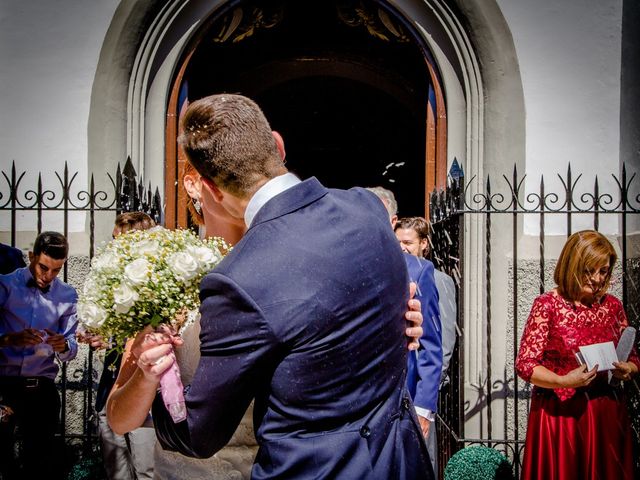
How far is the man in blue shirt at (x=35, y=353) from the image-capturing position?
4.90m

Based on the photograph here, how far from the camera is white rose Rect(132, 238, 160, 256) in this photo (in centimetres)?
190

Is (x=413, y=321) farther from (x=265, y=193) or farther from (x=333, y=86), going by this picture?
(x=333, y=86)

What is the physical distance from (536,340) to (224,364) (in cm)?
297

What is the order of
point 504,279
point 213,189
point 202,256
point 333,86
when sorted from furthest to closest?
point 333,86
point 504,279
point 202,256
point 213,189

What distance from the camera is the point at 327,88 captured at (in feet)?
37.9

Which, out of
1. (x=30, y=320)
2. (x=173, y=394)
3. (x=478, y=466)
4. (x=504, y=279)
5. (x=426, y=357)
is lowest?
(x=478, y=466)

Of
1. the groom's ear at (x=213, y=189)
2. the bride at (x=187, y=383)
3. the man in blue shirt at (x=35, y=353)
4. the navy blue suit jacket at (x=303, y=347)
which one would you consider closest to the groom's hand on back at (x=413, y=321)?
the bride at (x=187, y=383)

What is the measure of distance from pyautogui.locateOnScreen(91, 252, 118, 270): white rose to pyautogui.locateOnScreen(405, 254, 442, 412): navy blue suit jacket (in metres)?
2.20

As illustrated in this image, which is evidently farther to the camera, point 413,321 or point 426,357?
point 426,357

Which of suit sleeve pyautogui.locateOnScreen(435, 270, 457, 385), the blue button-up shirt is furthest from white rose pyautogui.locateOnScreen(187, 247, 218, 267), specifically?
the blue button-up shirt

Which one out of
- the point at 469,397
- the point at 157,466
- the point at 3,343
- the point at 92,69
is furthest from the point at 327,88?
the point at 157,466

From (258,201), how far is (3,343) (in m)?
3.75

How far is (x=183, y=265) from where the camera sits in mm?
1831

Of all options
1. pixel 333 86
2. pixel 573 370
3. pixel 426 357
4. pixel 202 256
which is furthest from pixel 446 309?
pixel 333 86
